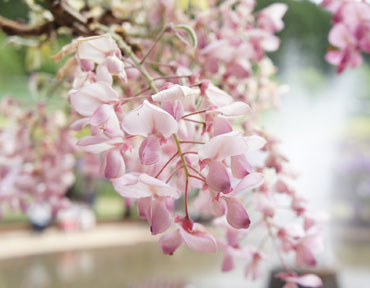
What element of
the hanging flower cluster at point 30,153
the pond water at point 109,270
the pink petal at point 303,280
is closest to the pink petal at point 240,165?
the pink petal at point 303,280

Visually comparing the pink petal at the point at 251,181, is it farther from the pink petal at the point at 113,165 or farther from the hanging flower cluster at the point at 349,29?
the hanging flower cluster at the point at 349,29

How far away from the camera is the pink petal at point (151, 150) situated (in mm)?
166

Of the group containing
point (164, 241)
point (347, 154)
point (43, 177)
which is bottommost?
point (347, 154)

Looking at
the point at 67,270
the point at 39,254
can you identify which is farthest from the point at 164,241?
the point at 39,254

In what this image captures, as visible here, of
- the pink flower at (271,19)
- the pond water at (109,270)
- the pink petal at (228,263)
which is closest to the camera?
the pink petal at (228,263)

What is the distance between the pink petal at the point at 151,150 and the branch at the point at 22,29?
0.57ft

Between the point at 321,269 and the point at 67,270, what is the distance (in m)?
2.44

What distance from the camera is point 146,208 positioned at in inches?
7.3

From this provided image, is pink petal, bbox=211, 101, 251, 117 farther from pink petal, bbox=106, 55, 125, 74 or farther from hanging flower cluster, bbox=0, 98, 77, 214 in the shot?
hanging flower cluster, bbox=0, 98, 77, 214

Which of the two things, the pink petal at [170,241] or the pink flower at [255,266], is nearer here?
the pink petal at [170,241]

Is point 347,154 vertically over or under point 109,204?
over

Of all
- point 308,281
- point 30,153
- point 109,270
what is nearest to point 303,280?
point 308,281

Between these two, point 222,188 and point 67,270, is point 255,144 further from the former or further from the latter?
point 67,270

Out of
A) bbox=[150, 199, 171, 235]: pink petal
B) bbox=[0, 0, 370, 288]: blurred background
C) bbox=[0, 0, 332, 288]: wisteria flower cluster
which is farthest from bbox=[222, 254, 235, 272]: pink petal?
bbox=[0, 0, 370, 288]: blurred background
